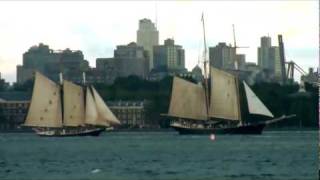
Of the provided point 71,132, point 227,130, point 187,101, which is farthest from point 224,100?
point 71,132

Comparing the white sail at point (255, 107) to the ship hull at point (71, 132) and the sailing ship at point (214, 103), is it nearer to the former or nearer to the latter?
the sailing ship at point (214, 103)

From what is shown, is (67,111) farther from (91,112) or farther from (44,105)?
(44,105)

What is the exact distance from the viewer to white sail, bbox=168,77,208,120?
17288cm

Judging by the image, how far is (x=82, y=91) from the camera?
188 meters

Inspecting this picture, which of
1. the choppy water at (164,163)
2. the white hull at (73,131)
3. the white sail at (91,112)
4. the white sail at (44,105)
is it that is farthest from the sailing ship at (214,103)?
the choppy water at (164,163)

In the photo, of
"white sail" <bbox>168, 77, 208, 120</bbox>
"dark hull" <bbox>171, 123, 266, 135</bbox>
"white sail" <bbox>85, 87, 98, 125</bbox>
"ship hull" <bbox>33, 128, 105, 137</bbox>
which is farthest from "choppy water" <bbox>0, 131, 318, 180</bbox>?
"ship hull" <bbox>33, 128, 105, 137</bbox>

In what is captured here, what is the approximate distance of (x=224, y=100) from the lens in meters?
174

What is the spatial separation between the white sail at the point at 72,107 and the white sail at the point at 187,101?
1658 cm

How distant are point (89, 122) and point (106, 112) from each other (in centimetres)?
292

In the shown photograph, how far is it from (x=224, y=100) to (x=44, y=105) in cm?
2383

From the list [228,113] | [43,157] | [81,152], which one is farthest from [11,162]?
[228,113]

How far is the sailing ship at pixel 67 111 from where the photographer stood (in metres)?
178

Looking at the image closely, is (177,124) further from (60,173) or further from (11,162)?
(60,173)

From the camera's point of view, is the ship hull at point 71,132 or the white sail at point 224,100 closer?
the white sail at point 224,100
